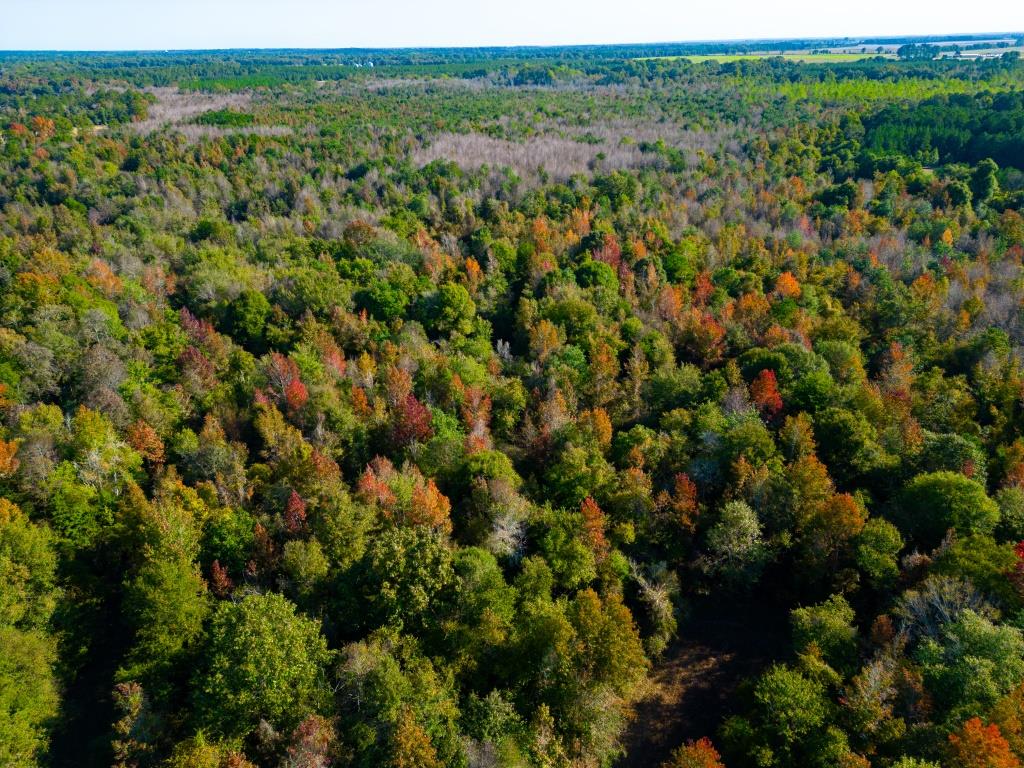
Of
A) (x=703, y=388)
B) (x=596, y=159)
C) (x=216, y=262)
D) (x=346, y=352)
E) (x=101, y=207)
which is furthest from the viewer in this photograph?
(x=596, y=159)

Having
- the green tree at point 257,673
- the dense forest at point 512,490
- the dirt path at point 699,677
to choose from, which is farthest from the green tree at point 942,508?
the green tree at point 257,673

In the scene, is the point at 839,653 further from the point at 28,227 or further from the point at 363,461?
the point at 28,227

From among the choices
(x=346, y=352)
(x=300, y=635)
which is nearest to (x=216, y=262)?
(x=346, y=352)

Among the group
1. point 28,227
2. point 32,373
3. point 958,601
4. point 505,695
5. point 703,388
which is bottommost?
point 505,695

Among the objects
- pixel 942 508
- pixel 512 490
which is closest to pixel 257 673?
pixel 512 490

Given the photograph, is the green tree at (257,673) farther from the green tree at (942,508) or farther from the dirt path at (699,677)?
the green tree at (942,508)

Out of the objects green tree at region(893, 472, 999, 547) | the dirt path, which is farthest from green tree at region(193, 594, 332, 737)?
green tree at region(893, 472, 999, 547)

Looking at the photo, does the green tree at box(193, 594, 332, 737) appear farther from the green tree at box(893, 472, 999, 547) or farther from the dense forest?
the green tree at box(893, 472, 999, 547)
